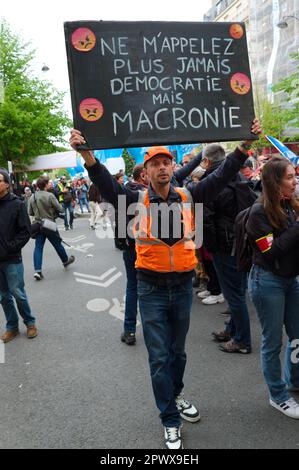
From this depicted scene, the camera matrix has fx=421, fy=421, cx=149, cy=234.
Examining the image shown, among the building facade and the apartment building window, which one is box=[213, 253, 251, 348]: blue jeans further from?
the apartment building window

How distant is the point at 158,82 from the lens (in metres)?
2.80

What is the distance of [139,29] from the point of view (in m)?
2.73

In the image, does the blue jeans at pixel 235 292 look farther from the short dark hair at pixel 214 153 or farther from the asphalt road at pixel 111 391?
the short dark hair at pixel 214 153

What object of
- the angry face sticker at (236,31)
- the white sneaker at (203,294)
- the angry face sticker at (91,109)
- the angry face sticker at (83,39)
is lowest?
the white sneaker at (203,294)

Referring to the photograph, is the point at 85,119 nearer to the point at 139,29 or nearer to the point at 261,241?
the point at 139,29

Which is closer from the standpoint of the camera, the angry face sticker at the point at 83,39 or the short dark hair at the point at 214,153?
the angry face sticker at the point at 83,39

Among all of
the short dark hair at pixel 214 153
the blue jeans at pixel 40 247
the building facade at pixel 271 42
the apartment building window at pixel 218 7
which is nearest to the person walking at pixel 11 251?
the short dark hair at pixel 214 153

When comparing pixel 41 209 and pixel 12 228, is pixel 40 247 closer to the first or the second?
pixel 41 209

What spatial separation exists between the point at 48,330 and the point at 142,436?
251 centimetres

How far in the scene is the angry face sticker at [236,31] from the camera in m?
2.88

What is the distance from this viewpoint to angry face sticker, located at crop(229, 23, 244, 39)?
2.88 m

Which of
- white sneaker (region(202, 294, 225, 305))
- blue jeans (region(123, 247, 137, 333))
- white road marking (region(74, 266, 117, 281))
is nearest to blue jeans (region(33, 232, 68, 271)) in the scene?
white road marking (region(74, 266, 117, 281))

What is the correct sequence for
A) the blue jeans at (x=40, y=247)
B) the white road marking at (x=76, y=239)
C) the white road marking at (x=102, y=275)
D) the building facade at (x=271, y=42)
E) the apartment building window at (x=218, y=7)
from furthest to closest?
the apartment building window at (x=218, y=7), the building facade at (x=271, y=42), the white road marking at (x=76, y=239), the blue jeans at (x=40, y=247), the white road marking at (x=102, y=275)
